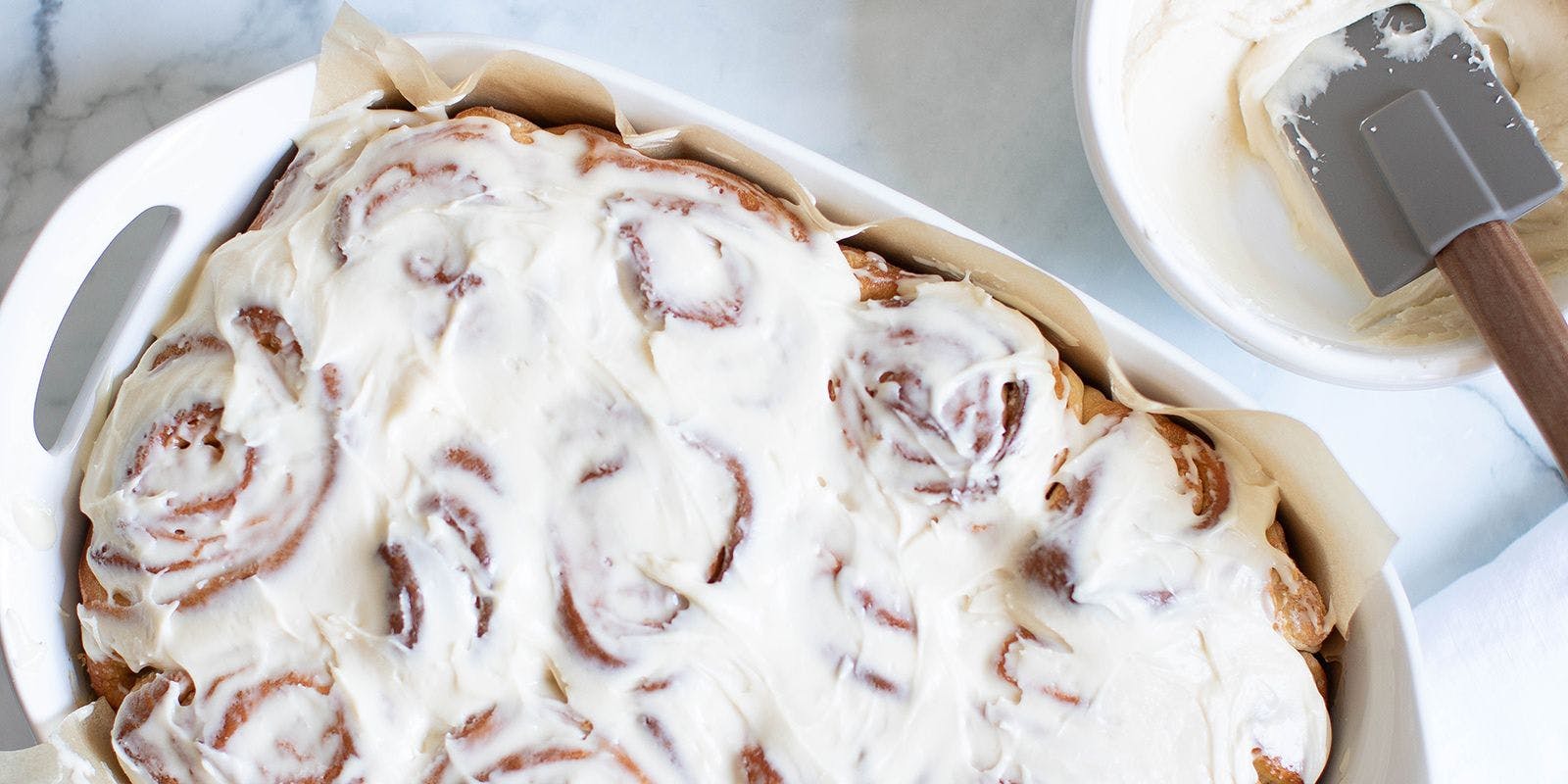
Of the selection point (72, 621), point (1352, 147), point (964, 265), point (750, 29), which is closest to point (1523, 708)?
point (1352, 147)

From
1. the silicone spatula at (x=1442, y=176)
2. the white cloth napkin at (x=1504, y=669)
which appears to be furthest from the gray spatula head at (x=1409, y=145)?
the white cloth napkin at (x=1504, y=669)

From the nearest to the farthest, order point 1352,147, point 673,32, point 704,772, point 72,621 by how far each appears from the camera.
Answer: point 704,772 → point 72,621 → point 1352,147 → point 673,32

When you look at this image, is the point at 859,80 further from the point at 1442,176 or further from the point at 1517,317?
the point at 1517,317

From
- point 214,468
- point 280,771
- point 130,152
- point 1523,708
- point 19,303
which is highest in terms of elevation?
point 130,152

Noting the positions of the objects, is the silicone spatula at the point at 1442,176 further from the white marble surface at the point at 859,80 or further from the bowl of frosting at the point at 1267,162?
the white marble surface at the point at 859,80

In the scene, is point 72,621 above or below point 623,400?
below

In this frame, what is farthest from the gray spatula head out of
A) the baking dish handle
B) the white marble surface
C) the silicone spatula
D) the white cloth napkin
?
the baking dish handle

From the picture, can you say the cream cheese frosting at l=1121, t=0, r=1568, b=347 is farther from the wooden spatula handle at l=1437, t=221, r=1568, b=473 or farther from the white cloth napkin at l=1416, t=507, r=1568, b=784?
the white cloth napkin at l=1416, t=507, r=1568, b=784

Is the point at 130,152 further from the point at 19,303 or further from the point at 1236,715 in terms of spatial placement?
the point at 1236,715
